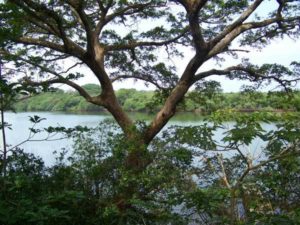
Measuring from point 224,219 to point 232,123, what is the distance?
0.65 metres

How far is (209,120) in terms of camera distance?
8.62ft

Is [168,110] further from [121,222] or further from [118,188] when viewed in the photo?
[121,222]

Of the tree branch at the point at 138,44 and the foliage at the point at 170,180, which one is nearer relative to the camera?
the foliage at the point at 170,180

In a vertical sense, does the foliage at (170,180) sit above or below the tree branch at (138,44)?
below

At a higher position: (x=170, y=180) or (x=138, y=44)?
(x=138, y=44)

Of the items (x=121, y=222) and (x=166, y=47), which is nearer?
(x=121, y=222)

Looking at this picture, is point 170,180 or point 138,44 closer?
point 170,180

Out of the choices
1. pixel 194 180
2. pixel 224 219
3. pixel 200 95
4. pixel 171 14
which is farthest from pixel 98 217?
pixel 171 14

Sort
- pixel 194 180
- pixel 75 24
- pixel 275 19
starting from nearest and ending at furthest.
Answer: pixel 194 180 < pixel 275 19 < pixel 75 24

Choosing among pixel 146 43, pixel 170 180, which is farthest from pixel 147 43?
pixel 170 180

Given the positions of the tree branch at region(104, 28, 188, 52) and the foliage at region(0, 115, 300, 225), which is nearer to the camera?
the foliage at region(0, 115, 300, 225)

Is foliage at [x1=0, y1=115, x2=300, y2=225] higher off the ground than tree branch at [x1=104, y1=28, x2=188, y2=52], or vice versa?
tree branch at [x1=104, y1=28, x2=188, y2=52]

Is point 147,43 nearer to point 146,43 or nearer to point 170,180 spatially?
point 146,43

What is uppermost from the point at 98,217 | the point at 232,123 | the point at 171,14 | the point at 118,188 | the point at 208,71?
the point at 171,14
